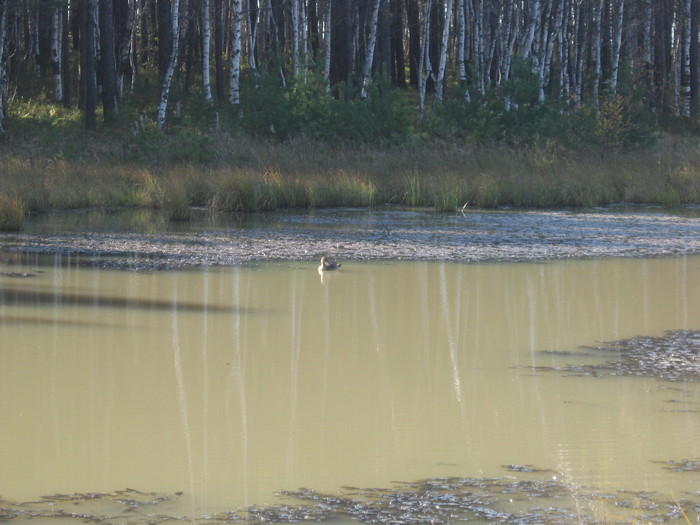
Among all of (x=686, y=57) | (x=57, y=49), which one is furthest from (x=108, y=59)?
(x=686, y=57)

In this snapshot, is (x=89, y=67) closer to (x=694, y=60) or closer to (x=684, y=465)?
(x=694, y=60)

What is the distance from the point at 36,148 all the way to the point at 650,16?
2188 centimetres

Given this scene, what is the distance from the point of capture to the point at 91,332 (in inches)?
267

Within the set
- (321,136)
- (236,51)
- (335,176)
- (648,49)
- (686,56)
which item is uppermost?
(648,49)

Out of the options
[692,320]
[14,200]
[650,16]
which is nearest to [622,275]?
[692,320]

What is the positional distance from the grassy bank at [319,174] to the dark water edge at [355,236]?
17.6 inches

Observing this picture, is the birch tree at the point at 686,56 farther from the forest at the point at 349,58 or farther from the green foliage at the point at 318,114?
the green foliage at the point at 318,114

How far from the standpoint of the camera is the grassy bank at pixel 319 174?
1497 cm

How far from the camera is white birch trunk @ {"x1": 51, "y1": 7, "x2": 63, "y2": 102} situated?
2753 cm

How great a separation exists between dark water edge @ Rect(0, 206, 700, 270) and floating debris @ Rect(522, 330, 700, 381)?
3705 millimetres

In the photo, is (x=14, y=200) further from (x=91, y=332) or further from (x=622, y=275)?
(x=622, y=275)

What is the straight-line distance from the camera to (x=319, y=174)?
652 inches

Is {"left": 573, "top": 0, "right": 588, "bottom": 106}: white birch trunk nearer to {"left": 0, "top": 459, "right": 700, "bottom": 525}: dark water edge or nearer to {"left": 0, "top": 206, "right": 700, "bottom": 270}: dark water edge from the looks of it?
{"left": 0, "top": 206, "right": 700, "bottom": 270}: dark water edge

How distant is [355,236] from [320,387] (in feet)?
21.6
